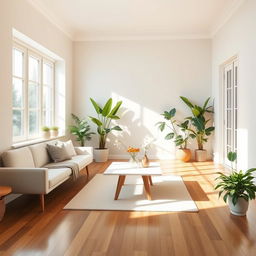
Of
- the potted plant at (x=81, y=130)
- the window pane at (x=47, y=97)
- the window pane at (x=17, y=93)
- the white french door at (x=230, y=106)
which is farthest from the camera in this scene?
the potted plant at (x=81, y=130)

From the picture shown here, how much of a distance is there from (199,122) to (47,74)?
12.5 ft

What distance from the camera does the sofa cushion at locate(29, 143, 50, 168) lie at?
4.48 m

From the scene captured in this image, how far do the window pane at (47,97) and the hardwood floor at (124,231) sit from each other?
2905 mm

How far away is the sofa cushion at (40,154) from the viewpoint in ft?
14.7

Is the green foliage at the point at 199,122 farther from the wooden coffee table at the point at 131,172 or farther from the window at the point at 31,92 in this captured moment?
the window at the point at 31,92

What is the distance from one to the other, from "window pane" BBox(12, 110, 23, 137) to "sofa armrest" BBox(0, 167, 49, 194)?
146cm

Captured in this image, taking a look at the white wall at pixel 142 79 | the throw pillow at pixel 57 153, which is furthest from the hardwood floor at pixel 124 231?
the white wall at pixel 142 79

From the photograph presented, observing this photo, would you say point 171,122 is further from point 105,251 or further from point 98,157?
point 105,251

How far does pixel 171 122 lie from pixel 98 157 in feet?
6.98

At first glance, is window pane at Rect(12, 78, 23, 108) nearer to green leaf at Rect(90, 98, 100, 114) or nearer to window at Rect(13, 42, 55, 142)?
window at Rect(13, 42, 55, 142)

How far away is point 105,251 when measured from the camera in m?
2.48

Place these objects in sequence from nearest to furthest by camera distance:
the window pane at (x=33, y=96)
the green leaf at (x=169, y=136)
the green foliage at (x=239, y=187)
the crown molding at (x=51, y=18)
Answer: the green foliage at (x=239, y=187)
the crown molding at (x=51, y=18)
the window pane at (x=33, y=96)
the green leaf at (x=169, y=136)

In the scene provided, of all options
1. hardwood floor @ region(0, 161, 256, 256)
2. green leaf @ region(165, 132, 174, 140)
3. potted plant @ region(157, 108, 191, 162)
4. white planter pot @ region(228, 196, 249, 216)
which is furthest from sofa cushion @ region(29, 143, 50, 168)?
green leaf @ region(165, 132, 174, 140)

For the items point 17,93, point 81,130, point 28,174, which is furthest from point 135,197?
point 81,130
